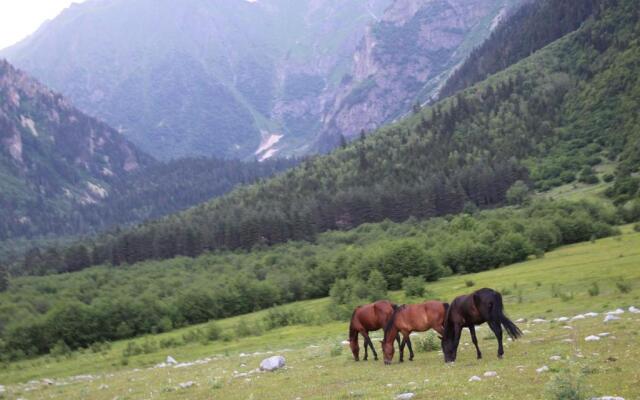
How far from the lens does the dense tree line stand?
313ft

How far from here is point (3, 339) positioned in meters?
95.8

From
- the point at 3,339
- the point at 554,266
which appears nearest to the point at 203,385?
the point at 554,266

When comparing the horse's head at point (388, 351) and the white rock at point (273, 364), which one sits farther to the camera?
the white rock at point (273, 364)

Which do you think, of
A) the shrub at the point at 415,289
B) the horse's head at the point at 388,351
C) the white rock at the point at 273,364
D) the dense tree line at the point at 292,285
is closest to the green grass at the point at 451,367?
the horse's head at the point at 388,351

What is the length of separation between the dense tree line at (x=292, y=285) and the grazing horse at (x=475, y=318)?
50.5 metres

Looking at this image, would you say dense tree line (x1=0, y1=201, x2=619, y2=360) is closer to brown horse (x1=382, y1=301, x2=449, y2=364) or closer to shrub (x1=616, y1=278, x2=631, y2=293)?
shrub (x1=616, y1=278, x2=631, y2=293)

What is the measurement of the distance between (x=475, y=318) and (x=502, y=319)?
3.69ft

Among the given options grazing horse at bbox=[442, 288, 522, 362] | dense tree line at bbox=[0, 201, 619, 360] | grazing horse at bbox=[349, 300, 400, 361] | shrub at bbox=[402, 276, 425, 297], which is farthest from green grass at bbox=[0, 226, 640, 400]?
dense tree line at bbox=[0, 201, 619, 360]

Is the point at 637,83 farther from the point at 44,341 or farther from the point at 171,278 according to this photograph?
the point at 44,341

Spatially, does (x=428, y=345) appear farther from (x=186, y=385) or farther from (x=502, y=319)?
(x=186, y=385)

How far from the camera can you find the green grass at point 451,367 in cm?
1914

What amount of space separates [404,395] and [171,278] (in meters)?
129

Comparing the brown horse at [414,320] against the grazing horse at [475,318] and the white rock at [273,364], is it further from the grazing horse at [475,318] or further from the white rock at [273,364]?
the white rock at [273,364]

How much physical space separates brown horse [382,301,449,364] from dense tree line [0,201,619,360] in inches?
1894
